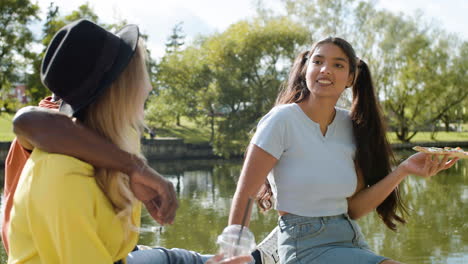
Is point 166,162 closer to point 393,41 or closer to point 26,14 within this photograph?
point 26,14

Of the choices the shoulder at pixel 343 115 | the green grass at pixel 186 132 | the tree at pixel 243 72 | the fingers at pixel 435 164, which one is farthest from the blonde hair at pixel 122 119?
the green grass at pixel 186 132

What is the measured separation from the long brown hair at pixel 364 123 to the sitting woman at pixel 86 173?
122 centimetres

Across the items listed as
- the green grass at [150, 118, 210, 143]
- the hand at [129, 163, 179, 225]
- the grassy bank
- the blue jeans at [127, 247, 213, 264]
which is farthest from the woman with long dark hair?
the green grass at [150, 118, 210, 143]

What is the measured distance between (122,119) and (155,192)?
0.23m

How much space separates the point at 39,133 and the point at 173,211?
0.43 metres

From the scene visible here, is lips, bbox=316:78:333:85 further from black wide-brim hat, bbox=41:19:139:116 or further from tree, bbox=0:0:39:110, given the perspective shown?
tree, bbox=0:0:39:110

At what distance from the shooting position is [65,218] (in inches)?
53.4

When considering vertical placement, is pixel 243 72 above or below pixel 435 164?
above

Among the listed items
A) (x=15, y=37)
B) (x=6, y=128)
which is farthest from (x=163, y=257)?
(x=6, y=128)

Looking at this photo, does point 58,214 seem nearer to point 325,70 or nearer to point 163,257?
point 163,257

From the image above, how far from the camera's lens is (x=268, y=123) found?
240 centimetres

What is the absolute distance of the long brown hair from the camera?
261 centimetres

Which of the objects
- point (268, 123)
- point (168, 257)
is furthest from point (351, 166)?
point (168, 257)

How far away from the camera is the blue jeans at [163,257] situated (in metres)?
1.97
